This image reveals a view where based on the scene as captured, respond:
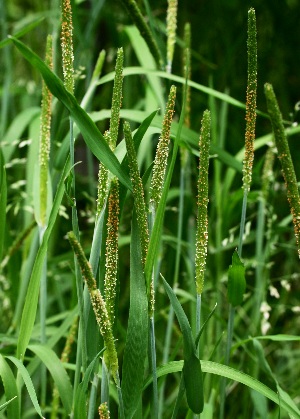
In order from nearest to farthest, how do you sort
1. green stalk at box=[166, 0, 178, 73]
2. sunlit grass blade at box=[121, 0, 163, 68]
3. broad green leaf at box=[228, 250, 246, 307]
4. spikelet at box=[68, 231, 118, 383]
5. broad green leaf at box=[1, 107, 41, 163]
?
spikelet at box=[68, 231, 118, 383]
broad green leaf at box=[228, 250, 246, 307]
sunlit grass blade at box=[121, 0, 163, 68]
green stalk at box=[166, 0, 178, 73]
broad green leaf at box=[1, 107, 41, 163]

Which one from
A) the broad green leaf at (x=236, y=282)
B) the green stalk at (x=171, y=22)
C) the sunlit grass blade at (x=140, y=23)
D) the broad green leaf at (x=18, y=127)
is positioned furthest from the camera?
the broad green leaf at (x=18, y=127)

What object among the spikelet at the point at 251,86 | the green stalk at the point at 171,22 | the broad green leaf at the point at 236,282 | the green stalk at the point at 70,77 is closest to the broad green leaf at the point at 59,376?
the green stalk at the point at 70,77

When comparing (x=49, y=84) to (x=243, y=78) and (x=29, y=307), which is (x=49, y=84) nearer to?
(x=29, y=307)

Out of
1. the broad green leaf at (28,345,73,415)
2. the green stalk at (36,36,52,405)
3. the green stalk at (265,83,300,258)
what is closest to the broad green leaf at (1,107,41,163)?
the green stalk at (36,36,52,405)

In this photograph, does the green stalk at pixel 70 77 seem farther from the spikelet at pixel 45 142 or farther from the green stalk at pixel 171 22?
the green stalk at pixel 171 22

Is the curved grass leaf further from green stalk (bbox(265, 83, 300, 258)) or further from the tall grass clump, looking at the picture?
green stalk (bbox(265, 83, 300, 258))

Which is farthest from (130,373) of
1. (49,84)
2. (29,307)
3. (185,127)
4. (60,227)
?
(60,227)
